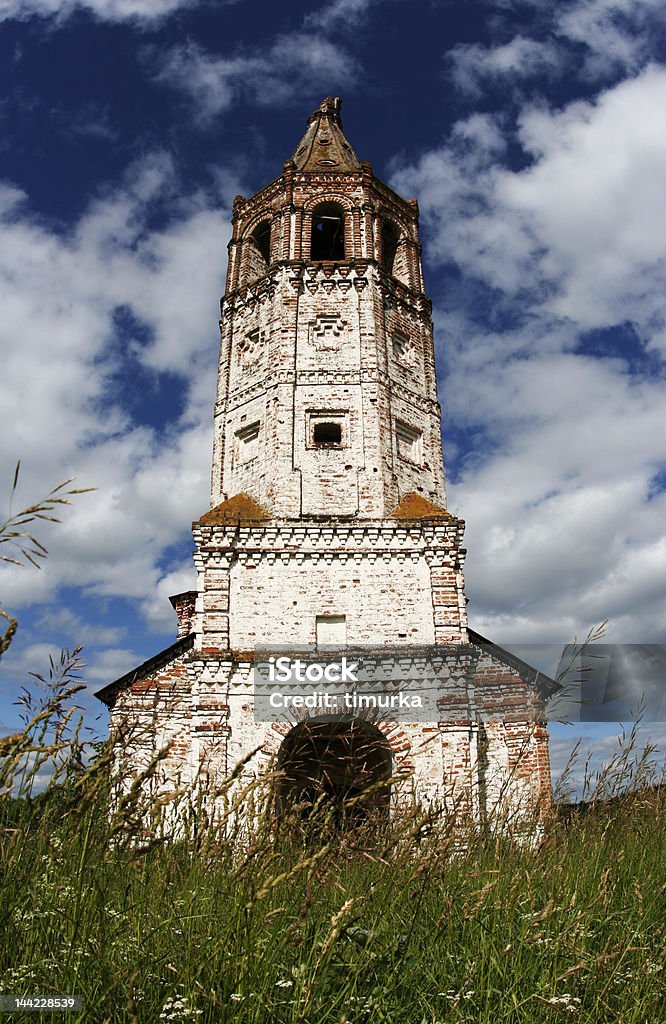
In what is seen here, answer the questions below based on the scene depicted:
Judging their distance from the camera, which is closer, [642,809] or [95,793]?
[95,793]

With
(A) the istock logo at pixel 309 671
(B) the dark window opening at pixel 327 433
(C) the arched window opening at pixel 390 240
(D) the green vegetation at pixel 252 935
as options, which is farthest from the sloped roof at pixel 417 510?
(D) the green vegetation at pixel 252 935

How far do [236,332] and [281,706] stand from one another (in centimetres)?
926

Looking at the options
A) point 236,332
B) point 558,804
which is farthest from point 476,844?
point 236,332

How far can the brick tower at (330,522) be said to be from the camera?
35.5ft

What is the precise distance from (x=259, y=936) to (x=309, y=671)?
29.1 ft

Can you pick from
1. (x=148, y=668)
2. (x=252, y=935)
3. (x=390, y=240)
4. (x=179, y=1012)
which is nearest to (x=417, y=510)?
(x=148, y=668)

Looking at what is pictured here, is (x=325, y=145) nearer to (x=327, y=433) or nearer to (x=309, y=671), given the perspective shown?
(x=327, y=433)

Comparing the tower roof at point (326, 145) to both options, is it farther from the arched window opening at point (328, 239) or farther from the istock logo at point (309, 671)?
the istock logo at point (309, 671)

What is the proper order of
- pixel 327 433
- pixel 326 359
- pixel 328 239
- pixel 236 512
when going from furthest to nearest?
1. pixel 328 239
2. pixel 326 359
3. pixel 327 433
4. pixel 236 512

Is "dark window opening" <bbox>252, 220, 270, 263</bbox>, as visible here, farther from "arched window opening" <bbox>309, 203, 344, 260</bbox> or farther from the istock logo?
the istock logo

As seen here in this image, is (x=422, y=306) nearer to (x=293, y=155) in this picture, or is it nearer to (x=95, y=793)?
(x=293, y=155)

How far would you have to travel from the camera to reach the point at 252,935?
2.10 m

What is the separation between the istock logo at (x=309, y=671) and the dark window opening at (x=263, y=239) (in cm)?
→ 1129

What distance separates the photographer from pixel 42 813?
2320mm
